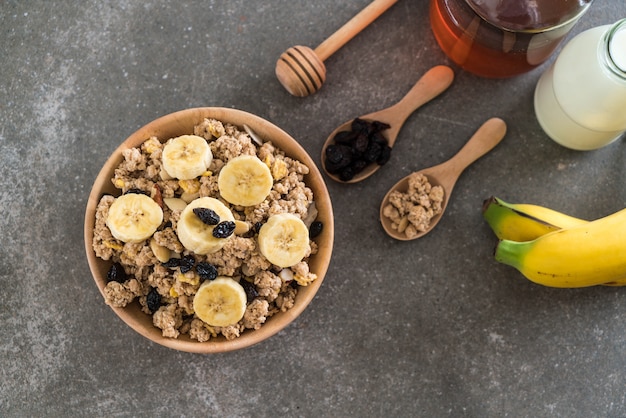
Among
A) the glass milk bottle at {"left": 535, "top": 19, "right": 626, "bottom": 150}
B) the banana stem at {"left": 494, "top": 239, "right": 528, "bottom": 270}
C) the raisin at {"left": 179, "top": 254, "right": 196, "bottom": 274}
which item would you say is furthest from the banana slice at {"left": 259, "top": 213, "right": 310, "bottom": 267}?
the glass milk bottle at {"left": 535, "top": 19, "right": 626, "bottom": 150}

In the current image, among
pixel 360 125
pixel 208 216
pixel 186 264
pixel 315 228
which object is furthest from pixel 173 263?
pixel 360 125

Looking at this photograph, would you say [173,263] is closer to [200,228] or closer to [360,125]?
[200,228]

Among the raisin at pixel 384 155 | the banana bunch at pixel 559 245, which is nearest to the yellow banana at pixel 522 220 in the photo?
the banana bunch at pixel 559 245

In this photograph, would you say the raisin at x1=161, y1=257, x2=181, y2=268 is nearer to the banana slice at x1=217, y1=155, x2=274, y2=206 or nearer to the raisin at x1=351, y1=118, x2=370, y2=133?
the banana slice at x1=217, y1=155, x2=274, y2=206

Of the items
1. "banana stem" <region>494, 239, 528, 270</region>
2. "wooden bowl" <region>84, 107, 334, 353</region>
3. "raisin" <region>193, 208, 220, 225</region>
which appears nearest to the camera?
"raisin" <region>193, 208, 220, 225</region>

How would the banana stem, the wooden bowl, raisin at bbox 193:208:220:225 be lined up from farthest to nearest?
the banana stem < the wooden bowl < raisin at bbox 193:208:220:225

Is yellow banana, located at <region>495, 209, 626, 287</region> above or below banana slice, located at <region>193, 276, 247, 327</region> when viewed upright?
below

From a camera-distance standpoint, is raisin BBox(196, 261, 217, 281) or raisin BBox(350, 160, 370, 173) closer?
raisin BBox(196, 261, 217, 281)
